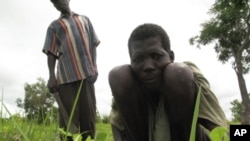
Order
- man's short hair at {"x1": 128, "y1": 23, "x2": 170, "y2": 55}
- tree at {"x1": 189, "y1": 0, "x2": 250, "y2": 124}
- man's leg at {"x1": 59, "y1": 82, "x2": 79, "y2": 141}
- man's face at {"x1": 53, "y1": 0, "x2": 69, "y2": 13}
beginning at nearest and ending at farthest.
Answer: man's short hair at {"x1": 128, "y1": 23, "x2": 170, "y2": 55} < man's leg at {"x1": 59, "y1": 82, "x2": 79, "y2": 141} < man's face at {"x1": 53, "y1": 0, "x2": 69, "y2": 13} < tree at {"x1": 189, "y1": 0, "x2": 250, "y2": 124}

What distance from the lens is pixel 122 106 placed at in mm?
1476

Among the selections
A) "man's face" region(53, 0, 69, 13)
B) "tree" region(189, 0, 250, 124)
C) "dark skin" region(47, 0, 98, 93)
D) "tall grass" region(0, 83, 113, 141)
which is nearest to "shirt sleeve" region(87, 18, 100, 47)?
"dark skin" region(47, 0, 98, 93)

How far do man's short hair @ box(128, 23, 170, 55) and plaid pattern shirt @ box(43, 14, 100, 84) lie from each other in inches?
84.0

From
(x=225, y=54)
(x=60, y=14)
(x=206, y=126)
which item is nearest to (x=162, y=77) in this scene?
(x=206, y=126)

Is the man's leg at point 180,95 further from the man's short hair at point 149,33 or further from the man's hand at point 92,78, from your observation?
the man's hand at point 92,78

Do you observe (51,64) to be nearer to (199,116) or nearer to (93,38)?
(93,38)

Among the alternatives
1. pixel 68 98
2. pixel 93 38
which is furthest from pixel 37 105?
pixel 93 38

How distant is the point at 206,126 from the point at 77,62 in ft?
7.76

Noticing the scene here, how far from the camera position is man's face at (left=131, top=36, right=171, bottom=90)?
1.49 m

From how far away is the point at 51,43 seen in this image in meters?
3.83

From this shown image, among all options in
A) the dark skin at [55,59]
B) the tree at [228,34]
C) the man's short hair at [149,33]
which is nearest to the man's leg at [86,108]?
the dark skin at [55,59]

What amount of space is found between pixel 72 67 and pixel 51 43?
31 cm

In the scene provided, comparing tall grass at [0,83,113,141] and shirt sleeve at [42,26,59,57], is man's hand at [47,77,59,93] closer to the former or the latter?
shirt sleeve at [42,26,59,57]

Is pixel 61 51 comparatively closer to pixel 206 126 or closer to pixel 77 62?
pixel 77 62
